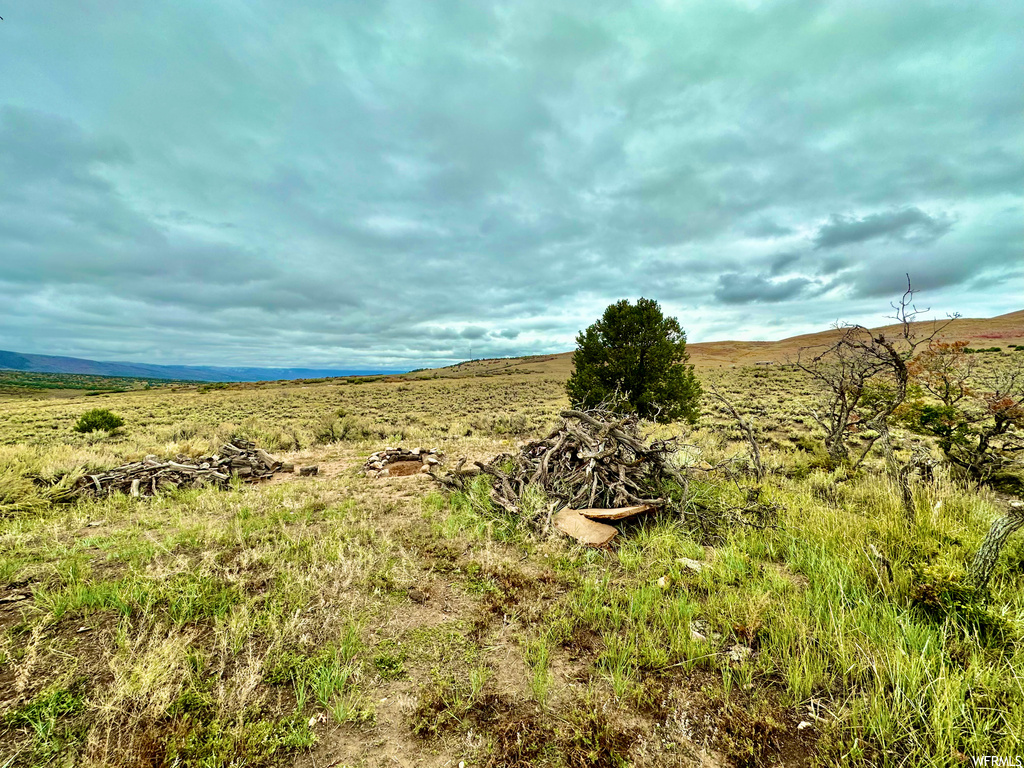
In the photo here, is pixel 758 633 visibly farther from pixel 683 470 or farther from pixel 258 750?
pixel 683 470

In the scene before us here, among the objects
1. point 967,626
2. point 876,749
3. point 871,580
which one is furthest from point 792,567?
point 876,749

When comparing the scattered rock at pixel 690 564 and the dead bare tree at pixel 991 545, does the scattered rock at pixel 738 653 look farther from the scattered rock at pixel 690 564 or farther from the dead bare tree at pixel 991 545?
the dead bare tree at pixel 991 545

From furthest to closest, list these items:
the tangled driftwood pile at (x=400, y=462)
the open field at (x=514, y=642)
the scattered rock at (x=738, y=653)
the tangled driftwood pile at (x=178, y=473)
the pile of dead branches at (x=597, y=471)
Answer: the tangled driftwood pile at (x=400, y=462) < the tangled driftwood pile at (x=178, y=473) < the pile of dead branches at (x=597, y=471) < the scattered rock at (x=738, y=653) < the open field at (x=514, y=642)

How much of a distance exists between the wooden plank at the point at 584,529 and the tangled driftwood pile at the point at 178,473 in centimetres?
748

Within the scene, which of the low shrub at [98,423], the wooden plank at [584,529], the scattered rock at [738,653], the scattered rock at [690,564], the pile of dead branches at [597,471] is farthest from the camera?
the low shrub at [98,423]

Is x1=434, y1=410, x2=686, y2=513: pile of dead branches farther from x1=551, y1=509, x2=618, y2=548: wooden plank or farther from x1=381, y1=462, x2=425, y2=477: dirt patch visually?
x1=381, y1=462, x2=425, y2=477: dirt patch

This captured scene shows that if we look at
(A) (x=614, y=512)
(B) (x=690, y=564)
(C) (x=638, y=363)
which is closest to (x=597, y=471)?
(A) (x=614, y=512)

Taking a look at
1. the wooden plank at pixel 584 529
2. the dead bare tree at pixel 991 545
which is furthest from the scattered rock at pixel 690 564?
the dead bare tree at pixel 991 545

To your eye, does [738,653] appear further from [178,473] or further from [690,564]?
[178,473]

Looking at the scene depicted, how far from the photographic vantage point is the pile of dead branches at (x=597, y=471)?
5.79 metres

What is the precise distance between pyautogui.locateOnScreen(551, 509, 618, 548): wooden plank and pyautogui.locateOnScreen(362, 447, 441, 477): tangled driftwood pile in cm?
434

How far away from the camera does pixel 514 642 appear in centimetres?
320

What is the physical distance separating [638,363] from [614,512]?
9.90 m

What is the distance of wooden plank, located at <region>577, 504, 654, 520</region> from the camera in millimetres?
5129
